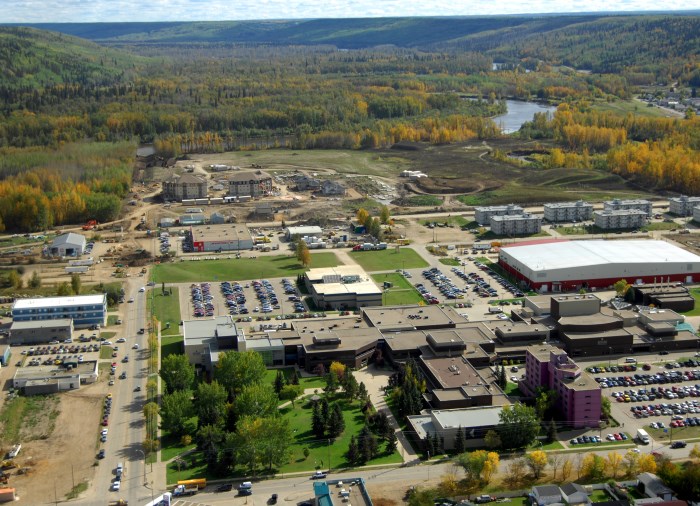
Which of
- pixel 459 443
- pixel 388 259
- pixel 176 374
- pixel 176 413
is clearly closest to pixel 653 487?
pixel 459 443

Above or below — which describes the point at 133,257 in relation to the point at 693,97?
above

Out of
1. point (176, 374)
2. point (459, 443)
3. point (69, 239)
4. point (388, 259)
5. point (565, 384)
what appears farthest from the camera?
point (69, 239)

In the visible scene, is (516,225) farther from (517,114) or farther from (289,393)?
(517,114)

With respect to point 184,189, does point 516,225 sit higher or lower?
lower

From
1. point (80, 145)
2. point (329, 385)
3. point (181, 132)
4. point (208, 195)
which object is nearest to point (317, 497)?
point (329, 385)

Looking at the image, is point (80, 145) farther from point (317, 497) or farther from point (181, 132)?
point (317, 497)

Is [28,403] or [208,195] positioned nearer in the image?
[28,403]

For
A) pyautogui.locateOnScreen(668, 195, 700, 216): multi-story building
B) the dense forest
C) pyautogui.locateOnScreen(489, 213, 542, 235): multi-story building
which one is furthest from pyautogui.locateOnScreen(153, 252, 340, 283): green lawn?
pyautogui.locateOnScreen(668, 195, 700, 216): multi-story building
